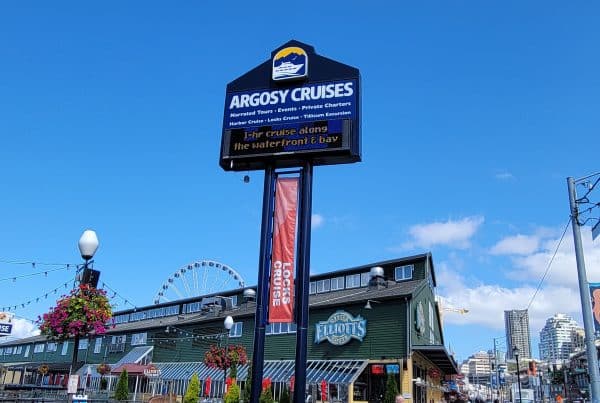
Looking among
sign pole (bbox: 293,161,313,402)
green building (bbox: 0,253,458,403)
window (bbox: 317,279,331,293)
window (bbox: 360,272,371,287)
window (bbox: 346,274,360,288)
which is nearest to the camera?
sign pole (bbox: 293,161,313,402)

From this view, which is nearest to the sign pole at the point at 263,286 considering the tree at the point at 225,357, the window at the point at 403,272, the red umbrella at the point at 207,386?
the tree at the point at 225,357

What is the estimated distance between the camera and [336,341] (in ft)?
123

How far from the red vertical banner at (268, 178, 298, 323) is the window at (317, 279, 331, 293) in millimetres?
30500

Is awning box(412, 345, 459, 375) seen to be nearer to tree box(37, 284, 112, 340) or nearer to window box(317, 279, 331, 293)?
window box(317, 279, 331, 293)

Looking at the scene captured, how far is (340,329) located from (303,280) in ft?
78.7

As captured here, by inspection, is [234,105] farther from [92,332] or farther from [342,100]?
[92,332]

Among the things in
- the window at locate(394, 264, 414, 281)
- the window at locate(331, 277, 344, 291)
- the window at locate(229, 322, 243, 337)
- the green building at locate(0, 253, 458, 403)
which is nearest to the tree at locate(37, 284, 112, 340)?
the green building at locate(0, 253, 458, 403)

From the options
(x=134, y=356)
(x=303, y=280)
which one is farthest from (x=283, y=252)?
(x=134, y=356)

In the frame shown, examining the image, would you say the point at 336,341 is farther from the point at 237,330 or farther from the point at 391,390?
the point at 237,330

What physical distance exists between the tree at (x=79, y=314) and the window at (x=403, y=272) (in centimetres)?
2833

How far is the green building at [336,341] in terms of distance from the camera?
3453cm

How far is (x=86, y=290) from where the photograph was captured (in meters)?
15.3

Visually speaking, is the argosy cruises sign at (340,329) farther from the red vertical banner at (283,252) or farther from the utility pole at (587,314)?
the red vertical banner at (283,252)

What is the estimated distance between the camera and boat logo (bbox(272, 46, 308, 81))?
16.6 m
